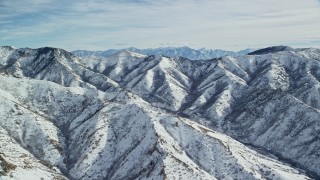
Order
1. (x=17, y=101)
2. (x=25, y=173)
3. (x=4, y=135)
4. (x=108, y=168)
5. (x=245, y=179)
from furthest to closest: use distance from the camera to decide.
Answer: (x=17, y=101) → (x=4, y=135) → (x=108, y=168) → (x=245, y=179) → (x=25, y=173)

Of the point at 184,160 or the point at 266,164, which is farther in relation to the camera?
the point at 266,164

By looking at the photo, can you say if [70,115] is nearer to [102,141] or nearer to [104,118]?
[104,118]

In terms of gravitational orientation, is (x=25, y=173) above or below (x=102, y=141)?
above

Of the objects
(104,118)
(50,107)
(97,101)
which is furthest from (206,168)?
(50,107)

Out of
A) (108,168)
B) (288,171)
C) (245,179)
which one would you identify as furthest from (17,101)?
(288,171)

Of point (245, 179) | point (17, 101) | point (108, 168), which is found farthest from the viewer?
point (17, 101)

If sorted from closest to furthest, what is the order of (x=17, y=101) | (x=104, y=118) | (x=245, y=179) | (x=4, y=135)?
(x=245, y=179) < (x=4, y=135) < (x=104, y=118) < (x=17, y=101)

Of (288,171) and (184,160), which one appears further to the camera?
(288,171)

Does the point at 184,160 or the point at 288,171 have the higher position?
the point at 184,160

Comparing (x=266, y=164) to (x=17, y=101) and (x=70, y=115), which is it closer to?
(x=70, y=115)
